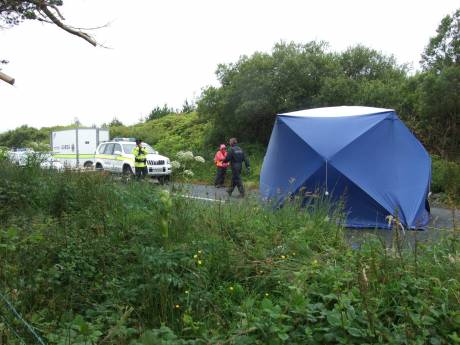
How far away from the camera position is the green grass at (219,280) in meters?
2.80

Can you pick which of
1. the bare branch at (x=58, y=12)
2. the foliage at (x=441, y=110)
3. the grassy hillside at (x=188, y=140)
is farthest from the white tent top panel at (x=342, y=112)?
the grassy hillside at (x=188, y=140)

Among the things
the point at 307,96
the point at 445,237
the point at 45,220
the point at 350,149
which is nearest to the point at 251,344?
the point at 445,237

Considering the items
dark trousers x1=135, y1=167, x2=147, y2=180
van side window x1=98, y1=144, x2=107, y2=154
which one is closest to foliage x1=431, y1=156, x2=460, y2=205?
dark trousers x1=135, y1=167, x2=147, y2=180

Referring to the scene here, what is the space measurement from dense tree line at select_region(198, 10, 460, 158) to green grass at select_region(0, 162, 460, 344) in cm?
1160

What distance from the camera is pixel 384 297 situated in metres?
3.16

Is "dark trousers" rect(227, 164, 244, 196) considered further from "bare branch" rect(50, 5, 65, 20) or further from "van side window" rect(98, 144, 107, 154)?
"van side window" rect(98, 144, 107, 154)

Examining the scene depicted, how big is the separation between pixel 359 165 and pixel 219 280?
510 cm

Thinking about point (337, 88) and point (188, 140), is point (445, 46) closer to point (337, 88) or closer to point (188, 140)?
point (337, 88)

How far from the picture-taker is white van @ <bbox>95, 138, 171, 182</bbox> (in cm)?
1797

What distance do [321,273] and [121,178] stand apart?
4907 millimetres

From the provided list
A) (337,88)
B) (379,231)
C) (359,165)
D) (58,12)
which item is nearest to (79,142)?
(337,88)

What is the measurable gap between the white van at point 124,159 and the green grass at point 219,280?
12.3 meters

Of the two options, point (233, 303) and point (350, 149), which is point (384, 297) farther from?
point (350, 149)

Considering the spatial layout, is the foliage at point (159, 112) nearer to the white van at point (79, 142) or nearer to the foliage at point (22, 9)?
the white van at point (79, 142)
